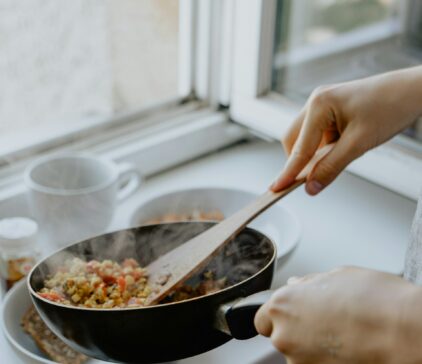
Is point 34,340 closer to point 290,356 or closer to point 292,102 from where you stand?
point 290,356

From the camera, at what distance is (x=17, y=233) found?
0.76 meters

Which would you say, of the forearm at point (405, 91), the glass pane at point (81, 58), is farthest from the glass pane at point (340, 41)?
the forearm at point (405, 91)

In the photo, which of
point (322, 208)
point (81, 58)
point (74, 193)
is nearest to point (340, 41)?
point (322, 208)

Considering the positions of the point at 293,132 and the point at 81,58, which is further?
the point at 81,58

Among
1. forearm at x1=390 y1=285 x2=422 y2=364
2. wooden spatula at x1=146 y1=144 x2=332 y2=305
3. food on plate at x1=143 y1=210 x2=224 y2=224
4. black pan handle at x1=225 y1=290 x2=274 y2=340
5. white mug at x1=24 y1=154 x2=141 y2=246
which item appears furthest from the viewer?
food on plate at x1=143 y1=210 x2=224 y2=224

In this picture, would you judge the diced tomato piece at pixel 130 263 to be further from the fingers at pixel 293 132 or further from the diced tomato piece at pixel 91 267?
the fingers at pixel 293 132

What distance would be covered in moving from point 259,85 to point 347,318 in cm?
62

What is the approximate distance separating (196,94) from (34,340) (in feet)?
1.77

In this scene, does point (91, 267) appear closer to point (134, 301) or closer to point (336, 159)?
point (134, 301)

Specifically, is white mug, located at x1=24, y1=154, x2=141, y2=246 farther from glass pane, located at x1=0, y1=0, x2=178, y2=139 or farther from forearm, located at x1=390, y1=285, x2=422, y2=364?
forearm, located at x1=390, y1=285, x2=422, y2=364

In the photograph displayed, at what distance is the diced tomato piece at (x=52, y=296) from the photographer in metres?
0.65

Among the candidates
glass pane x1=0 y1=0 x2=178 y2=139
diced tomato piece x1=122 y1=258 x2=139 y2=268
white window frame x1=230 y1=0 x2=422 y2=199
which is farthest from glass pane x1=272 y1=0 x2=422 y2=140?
diced tomato piece x1=122 y1=258 x2=139 y2=268

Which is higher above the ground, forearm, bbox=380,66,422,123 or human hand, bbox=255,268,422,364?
forearm, bbox=380,66,422,123

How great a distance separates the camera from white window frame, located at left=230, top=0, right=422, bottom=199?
0.95m
